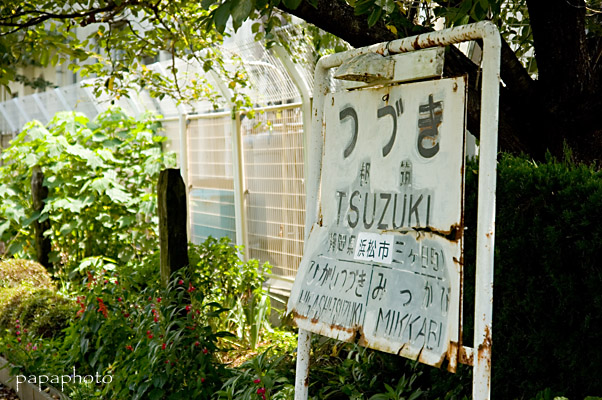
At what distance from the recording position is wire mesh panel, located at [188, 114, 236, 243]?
354 inches

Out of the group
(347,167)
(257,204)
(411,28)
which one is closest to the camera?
(347,167)

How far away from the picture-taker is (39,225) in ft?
31.4

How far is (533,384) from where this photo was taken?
3451 mm

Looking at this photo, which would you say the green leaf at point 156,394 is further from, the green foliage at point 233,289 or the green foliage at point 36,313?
the green foliage at point 36,313

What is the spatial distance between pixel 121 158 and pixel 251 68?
3.07 metres

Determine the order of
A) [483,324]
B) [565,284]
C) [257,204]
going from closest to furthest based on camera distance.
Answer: [483,324]
[565,284]
[257,204]

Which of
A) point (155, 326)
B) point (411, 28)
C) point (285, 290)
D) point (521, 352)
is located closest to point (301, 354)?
point (521, 352)

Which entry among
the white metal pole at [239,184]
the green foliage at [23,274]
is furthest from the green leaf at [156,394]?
the green foliage at [23,274]

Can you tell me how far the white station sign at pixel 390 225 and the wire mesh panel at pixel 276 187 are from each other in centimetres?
454

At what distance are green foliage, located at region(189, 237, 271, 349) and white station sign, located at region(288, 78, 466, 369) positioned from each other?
143 inches

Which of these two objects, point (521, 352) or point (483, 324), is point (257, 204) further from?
point (483, 324)

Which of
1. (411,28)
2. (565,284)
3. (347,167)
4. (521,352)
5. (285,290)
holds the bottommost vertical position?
(285,290)

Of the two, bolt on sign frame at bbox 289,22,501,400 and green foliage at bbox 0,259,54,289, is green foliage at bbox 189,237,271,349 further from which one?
bolt on sign frame at bbox 289,22,501,400

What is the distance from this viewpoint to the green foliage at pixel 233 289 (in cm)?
665
